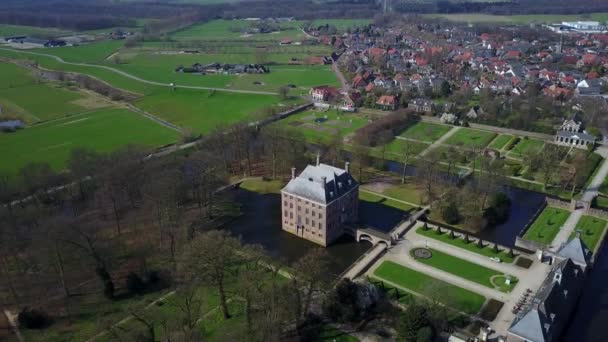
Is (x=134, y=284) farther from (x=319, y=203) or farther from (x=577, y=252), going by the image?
(x=577, y=252)

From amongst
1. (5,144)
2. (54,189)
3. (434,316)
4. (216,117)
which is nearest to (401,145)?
(216,117)

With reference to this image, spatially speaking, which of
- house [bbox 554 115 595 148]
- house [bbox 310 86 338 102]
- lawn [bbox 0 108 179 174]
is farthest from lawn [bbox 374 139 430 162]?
lawn [bbox 0 108 179 174]

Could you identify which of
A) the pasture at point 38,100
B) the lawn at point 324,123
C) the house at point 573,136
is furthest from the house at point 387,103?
the pasture at point 38,100

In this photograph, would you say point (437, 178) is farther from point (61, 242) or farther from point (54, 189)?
point (54, 189)

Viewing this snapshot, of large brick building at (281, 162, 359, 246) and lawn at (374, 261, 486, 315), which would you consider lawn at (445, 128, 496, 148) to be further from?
lawn at (374, 261, 486, 315)

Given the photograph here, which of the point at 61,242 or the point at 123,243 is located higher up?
the point at 61,242

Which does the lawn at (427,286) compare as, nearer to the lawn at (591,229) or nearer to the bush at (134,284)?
the lawn at (591,229)

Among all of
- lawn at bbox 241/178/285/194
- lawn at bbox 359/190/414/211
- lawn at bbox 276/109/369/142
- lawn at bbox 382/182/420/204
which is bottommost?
lawn at bbox 359/190/414/211
